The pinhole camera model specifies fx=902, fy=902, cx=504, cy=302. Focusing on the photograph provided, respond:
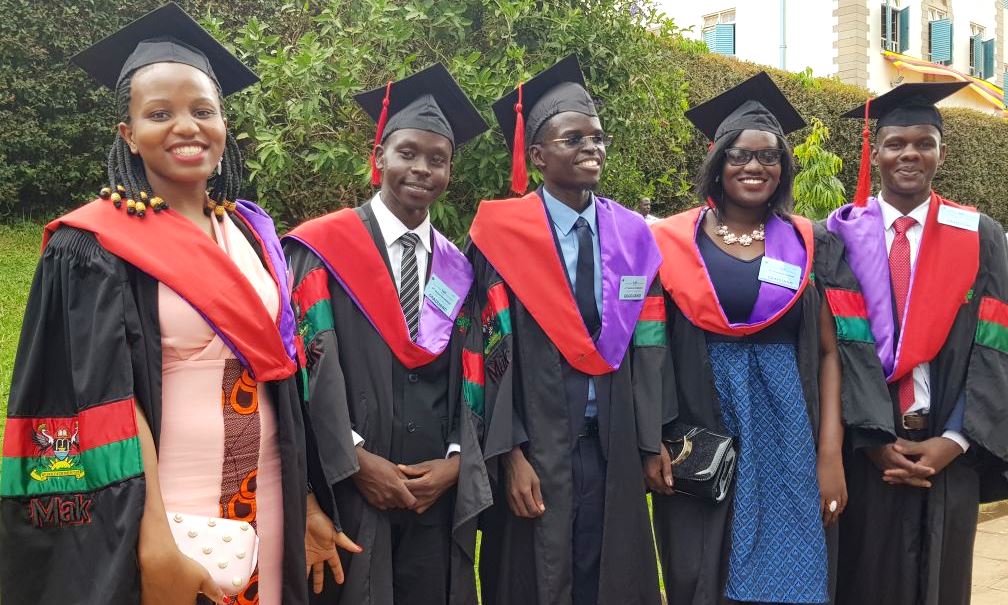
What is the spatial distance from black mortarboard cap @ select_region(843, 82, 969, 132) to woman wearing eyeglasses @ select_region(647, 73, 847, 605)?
0.55 meters

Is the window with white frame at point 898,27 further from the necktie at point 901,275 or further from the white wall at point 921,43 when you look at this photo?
the necktie at point 901,275

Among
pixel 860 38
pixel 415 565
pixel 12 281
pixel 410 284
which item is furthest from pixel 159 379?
pixel 860 38

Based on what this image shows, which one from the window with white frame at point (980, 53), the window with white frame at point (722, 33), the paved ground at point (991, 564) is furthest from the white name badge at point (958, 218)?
the window with white frame at point (980, 53)

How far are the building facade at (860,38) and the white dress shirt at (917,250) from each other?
19.3 meters

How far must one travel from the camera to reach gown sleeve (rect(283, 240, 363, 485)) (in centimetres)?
268

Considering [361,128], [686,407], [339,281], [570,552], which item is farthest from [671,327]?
[361,128]

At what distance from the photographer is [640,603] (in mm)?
2996

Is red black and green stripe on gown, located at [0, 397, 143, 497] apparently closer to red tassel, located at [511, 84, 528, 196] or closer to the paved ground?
red tassel, located at [511, 84, 528, 196]

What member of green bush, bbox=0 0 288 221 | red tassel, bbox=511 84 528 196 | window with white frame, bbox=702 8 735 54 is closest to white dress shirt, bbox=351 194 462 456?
red tassel, bbox=511 84 528 196

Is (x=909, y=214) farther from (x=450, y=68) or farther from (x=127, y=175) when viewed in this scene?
(x=127, y=175)

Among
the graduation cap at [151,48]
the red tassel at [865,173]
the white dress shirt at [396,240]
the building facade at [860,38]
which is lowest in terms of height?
the white dress shirt at [396,240]

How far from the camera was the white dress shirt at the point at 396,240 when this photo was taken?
119 inches

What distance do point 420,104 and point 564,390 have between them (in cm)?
111

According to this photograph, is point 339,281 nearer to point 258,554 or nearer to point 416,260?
point 416,260
